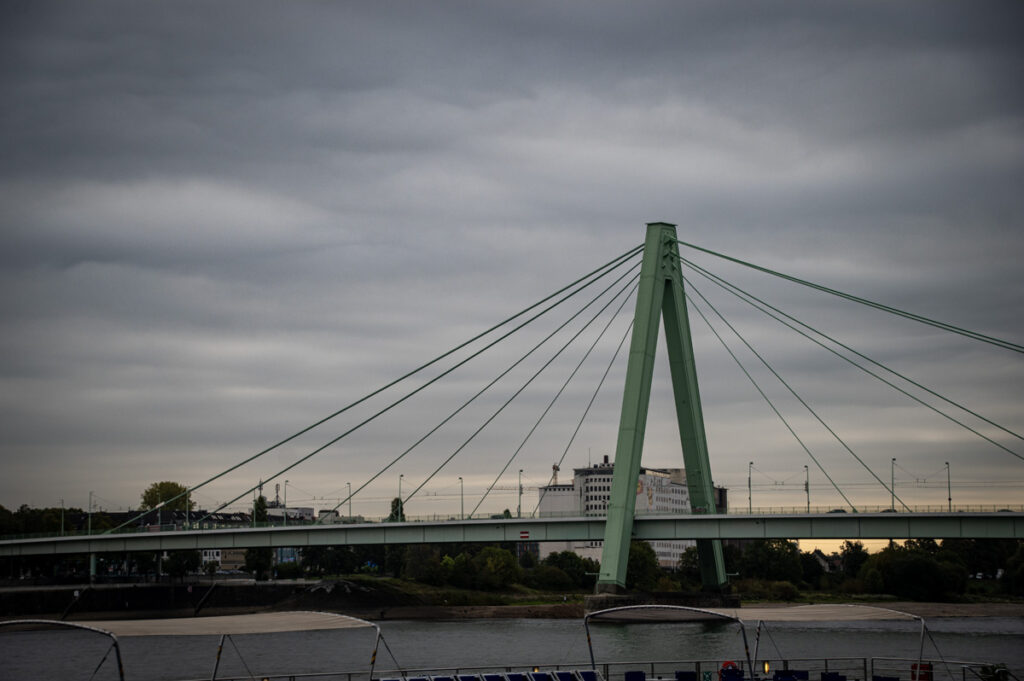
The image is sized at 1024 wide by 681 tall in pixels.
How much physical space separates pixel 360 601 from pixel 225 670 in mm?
40739

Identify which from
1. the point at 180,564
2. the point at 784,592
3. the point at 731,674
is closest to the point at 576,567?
the point at 784,592

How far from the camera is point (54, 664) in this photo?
4634cm

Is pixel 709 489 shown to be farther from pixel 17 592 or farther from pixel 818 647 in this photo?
pixel 17 592

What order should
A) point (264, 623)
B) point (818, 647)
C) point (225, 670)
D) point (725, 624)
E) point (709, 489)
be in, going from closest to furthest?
point (264, 623)
point (225, 670)
point (818, 647)
point (725, 624)
point (709, 489)

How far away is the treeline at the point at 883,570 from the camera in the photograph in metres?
92.8

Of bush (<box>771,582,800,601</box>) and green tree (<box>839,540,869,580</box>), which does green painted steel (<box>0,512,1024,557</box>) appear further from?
green tree (<box>839,540,869,580</box>)

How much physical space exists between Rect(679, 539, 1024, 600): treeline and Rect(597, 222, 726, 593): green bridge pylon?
3093 cm

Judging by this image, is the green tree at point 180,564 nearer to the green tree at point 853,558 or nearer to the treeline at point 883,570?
the treeline at point 883,570

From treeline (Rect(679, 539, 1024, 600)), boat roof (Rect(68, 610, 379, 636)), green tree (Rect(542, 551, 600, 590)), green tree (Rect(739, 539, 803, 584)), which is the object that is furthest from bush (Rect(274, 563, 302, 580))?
boat roof (Rect(68, 610, 379, 636))

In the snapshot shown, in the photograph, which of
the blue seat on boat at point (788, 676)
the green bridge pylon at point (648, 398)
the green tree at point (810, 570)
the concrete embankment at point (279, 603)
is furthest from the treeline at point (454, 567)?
the blue seat on boat at point (788, 676)

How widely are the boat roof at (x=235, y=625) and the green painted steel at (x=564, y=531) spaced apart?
38.3 m

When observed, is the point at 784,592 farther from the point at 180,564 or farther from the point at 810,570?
the point at 180,564

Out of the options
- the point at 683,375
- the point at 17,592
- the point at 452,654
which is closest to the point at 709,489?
the point at 683,375

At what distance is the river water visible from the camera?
4150cm
